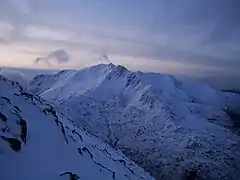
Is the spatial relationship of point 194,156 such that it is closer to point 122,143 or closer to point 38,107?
point 122,143

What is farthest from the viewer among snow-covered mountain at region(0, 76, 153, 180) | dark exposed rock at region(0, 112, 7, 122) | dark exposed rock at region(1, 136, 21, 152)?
dark exposed rock at region(0, 112, 7, 122)

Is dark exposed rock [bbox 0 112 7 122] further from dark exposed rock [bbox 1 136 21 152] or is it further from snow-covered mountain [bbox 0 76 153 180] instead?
dark exposed rock [bbox 1 136 21 152]

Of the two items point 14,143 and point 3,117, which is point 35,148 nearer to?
point 14,143

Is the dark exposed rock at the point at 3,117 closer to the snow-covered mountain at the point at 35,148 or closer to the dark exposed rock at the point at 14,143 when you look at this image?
the snow-covered mountain at the point at 35,148

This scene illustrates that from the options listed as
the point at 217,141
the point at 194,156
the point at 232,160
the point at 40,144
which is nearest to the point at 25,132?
the point at 40,144

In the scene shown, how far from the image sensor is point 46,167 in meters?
Answer: 13.9

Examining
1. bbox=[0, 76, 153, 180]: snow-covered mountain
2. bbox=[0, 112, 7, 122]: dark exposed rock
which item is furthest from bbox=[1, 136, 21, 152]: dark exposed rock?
bbox=[0, 112, 7, 122]: dark exposed rock

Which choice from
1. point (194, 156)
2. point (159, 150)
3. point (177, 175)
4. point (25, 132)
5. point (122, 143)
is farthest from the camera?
point (122, 143)

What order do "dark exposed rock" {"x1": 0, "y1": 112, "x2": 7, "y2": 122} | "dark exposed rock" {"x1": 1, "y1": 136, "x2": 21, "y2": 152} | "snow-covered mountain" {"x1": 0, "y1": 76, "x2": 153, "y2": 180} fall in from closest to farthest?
1. "snow-covered mountain" {"x1": 0, "y1": 76, "x2": 153, "y2": 180}
2. "dark exposed rock" {"x1": 1, "y1": 136, "x2": 21, "y2": 152}
3. "dark exposed rock" {"x1": 0, "y1": 112, "x2": 7, "y2": 122}

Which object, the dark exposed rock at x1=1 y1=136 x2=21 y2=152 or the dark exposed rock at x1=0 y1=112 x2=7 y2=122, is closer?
the dark exposed rock at x1=1 y1=136 x2=21 y2=152

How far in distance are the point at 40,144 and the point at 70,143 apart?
3201 mm

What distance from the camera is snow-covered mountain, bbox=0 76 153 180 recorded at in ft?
42.3

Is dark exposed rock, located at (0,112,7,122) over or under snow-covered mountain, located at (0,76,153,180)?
over

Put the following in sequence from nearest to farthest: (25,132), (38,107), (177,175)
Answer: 1. (25,132)
2. (38,107)
3. (177,175)
